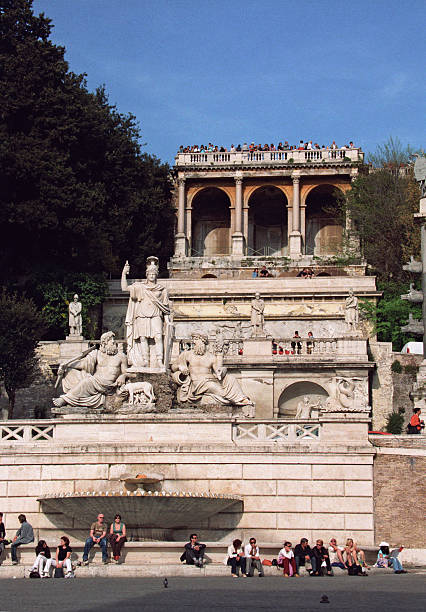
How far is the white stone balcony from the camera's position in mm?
65125

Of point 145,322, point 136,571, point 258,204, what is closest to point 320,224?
point 258,204

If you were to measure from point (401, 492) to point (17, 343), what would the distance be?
17.2 meters

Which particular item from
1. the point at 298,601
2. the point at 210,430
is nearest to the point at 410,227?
the point at 210,430

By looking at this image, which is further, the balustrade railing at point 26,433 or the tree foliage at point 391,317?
the tree foliage at point 391,317

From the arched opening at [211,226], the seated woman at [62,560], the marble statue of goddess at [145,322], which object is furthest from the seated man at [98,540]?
the arched opening at [211,226]

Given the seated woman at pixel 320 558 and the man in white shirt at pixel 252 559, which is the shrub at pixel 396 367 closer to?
the seated woman at pixel 320 558

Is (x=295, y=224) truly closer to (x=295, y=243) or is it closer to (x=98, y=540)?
(x=295, y=243)

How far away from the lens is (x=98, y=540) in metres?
23.5

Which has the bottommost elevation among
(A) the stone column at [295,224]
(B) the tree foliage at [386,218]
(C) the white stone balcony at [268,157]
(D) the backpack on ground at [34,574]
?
(D) the backpack on ground at [34,574]

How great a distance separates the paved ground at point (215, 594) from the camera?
1619 centimetres

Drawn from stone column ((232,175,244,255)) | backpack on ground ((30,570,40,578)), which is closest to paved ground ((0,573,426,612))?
backpack on ground ((30,570,40,578))

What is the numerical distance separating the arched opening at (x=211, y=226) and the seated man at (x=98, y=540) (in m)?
47.9

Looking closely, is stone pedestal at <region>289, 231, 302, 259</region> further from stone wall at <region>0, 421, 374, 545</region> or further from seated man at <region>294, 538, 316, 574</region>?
seated man at <region>294, 538, 316, 574</region>

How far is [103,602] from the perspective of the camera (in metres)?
16.8
